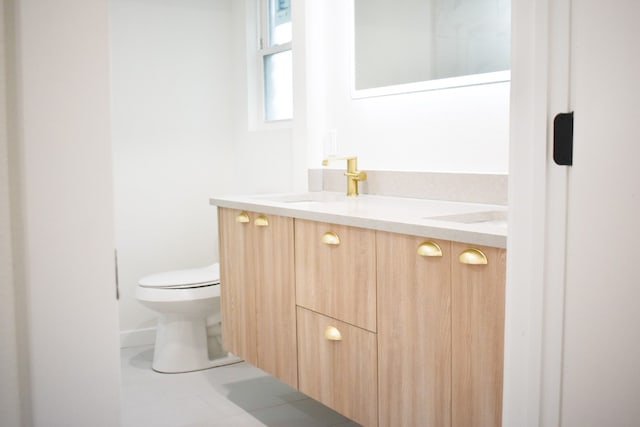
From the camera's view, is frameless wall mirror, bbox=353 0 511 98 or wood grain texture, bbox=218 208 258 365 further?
wood grain texture, bbox=218 208 258 365

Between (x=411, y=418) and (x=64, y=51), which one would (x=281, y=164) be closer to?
(x=411, y=418)

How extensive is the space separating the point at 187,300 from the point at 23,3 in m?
2.78

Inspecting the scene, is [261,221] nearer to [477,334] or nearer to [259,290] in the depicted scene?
[259,290]

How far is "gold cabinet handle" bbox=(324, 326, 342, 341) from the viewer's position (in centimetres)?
231

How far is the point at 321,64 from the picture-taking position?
131 inches

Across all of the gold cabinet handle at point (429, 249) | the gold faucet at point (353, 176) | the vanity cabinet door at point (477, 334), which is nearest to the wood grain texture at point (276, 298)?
the gold faucet at point (353, 176)

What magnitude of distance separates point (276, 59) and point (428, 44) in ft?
4.53

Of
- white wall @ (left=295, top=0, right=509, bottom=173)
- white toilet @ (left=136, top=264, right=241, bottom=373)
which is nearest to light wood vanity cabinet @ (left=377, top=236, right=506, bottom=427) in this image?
white wall @ (left=295, top=0, right=509, bottom=173)

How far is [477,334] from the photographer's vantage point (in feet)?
5.74

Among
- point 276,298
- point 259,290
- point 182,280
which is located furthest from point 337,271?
point 182,280

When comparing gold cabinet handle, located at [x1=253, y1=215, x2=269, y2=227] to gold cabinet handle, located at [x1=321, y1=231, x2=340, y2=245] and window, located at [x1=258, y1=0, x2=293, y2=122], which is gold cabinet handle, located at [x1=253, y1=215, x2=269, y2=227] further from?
window, located at [x1=258, y1=0, x2=293, y2=122]

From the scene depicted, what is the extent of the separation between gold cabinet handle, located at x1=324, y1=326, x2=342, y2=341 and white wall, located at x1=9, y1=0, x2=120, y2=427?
5.21 feet

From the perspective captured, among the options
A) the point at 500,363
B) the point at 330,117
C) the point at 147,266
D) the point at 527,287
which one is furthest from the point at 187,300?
the point at 527,287

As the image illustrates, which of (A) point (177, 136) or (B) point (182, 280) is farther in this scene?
(A) point (177, 136)
